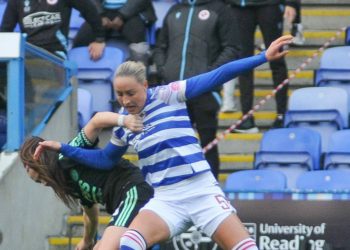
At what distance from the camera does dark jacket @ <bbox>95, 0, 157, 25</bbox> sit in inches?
495

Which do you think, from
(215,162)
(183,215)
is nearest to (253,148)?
(215,162)

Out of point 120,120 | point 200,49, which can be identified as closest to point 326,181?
point 200,49

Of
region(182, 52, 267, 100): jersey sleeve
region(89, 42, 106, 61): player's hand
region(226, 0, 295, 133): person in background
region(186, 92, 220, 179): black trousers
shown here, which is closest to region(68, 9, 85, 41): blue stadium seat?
region(89, 42, 106, 61): player's hand

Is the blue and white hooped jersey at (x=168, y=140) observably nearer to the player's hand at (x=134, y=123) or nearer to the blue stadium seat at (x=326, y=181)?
the player's hand at (x=134, y=123)

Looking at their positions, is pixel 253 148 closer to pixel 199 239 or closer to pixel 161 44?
pixel 161 44

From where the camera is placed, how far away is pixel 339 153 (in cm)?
1093

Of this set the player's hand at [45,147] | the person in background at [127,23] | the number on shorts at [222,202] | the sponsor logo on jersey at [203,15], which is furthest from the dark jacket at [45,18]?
the number on shorts at [222,202]

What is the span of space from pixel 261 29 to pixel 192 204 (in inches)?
157

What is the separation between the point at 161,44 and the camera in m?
11.4

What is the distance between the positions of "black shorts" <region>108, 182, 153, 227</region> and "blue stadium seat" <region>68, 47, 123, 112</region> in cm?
362

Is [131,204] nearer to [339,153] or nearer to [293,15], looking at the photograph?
[339,153]

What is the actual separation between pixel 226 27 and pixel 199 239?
7.13ft

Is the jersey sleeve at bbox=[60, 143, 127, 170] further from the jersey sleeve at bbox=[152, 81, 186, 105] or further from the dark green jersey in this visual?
the jersey sleeve at bbox=[152, 81, 186, 105]

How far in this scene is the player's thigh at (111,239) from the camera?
27.1ft
